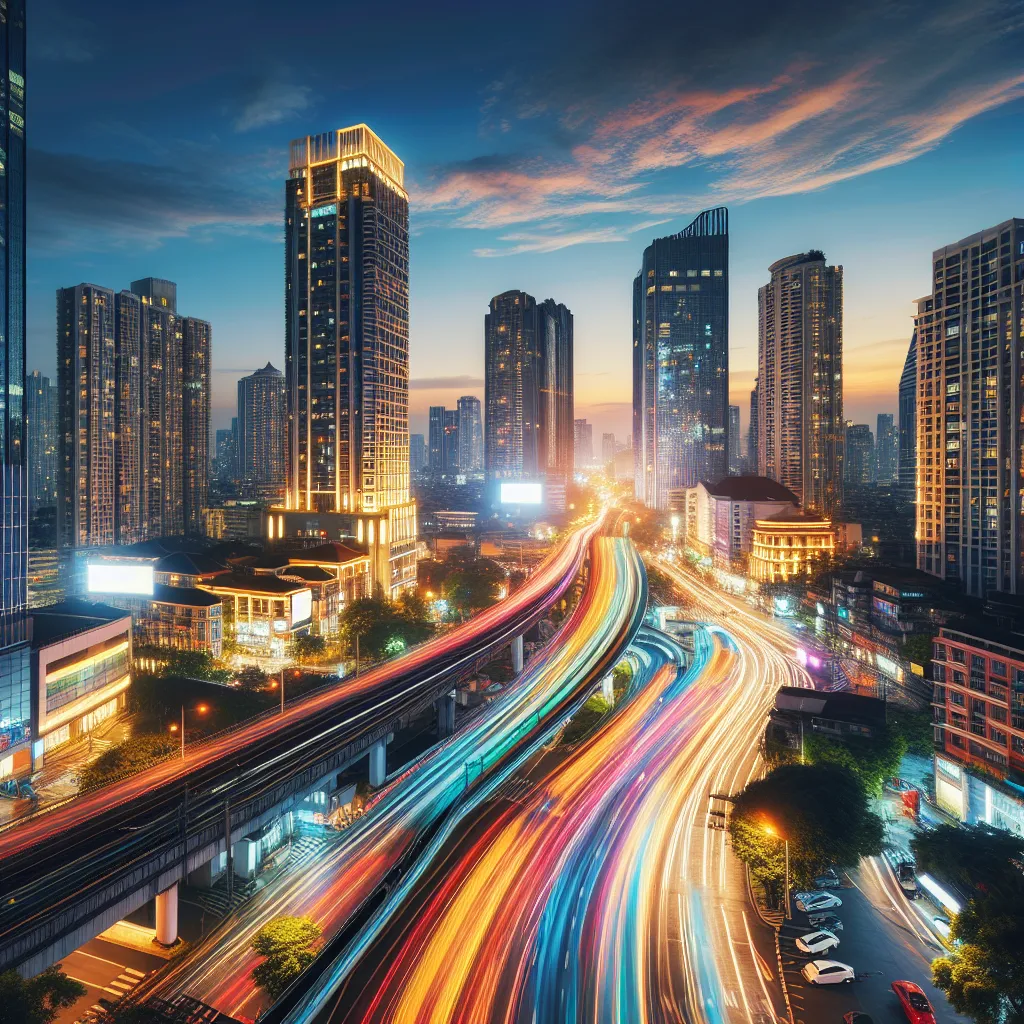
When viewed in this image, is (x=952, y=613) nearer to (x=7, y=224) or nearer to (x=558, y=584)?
(x=558, y=584)

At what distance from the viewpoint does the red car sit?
54.6ft

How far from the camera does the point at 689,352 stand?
136750mm

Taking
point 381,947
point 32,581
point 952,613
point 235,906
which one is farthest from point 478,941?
point 32,581

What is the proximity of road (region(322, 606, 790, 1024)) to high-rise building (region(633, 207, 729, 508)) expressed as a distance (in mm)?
113739

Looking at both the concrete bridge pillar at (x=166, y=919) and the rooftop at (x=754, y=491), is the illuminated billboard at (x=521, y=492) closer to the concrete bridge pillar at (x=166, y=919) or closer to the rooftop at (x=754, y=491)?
the rooftop at (x=754, y=491)

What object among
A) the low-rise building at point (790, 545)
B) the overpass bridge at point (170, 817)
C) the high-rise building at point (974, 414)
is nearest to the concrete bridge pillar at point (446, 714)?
the overpass bridge at point (170, 817)

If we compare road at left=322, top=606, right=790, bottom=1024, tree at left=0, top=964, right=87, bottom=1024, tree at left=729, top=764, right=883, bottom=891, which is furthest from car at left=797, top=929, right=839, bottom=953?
tree at left=0, top=964, right=87, bottom=1024

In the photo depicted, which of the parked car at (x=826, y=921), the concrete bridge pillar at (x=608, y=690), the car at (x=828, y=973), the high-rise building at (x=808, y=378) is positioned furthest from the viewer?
the high-rise building at (x=808, y=378)

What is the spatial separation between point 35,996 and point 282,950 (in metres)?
5.82

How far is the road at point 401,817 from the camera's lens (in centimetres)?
1809

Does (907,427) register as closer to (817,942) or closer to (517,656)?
(517,656)

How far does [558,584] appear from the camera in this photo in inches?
2482

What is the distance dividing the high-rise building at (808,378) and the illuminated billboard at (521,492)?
42.7 metres

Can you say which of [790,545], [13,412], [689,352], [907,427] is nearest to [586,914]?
[13,412]
